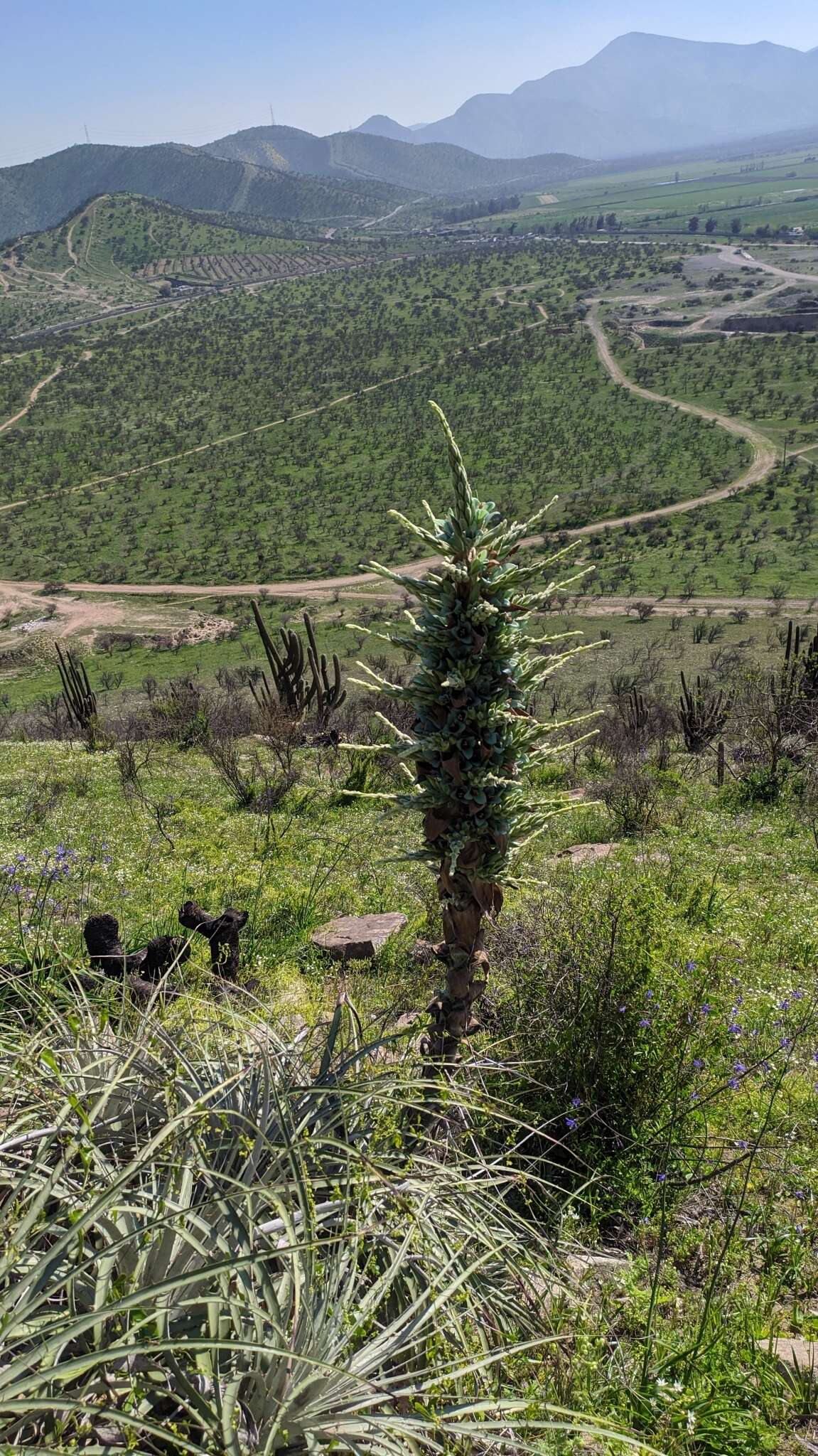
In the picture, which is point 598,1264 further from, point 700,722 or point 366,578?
point 366,578

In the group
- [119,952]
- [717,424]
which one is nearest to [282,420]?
[717,424]

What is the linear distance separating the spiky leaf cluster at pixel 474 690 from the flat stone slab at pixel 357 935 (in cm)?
335

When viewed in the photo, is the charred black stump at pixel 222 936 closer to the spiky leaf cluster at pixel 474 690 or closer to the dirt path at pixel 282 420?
the spiky leaf cluster at pixel 474 690

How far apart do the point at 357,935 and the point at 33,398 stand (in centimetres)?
7385

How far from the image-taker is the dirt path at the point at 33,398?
211 ft

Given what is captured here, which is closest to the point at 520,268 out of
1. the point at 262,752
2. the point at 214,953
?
the point at 262,752

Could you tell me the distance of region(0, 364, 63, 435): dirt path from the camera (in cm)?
6438

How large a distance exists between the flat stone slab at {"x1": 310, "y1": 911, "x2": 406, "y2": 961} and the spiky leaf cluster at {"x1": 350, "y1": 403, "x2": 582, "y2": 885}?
3.35m

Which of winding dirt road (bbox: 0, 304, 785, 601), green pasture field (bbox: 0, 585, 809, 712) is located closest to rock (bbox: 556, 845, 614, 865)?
green pasture field (bbox: 0, 585, 809, 712)

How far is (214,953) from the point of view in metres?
5.73

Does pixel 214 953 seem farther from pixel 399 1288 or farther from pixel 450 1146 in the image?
pixel 399 1288

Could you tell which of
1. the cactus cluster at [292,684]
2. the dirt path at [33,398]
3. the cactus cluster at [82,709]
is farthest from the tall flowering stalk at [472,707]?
the dirt path at [33,398]

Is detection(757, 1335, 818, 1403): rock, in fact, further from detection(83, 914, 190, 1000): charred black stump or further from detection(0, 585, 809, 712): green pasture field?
detection(0, 585, 809, 712): green pasture field

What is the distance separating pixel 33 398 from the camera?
6956cm
